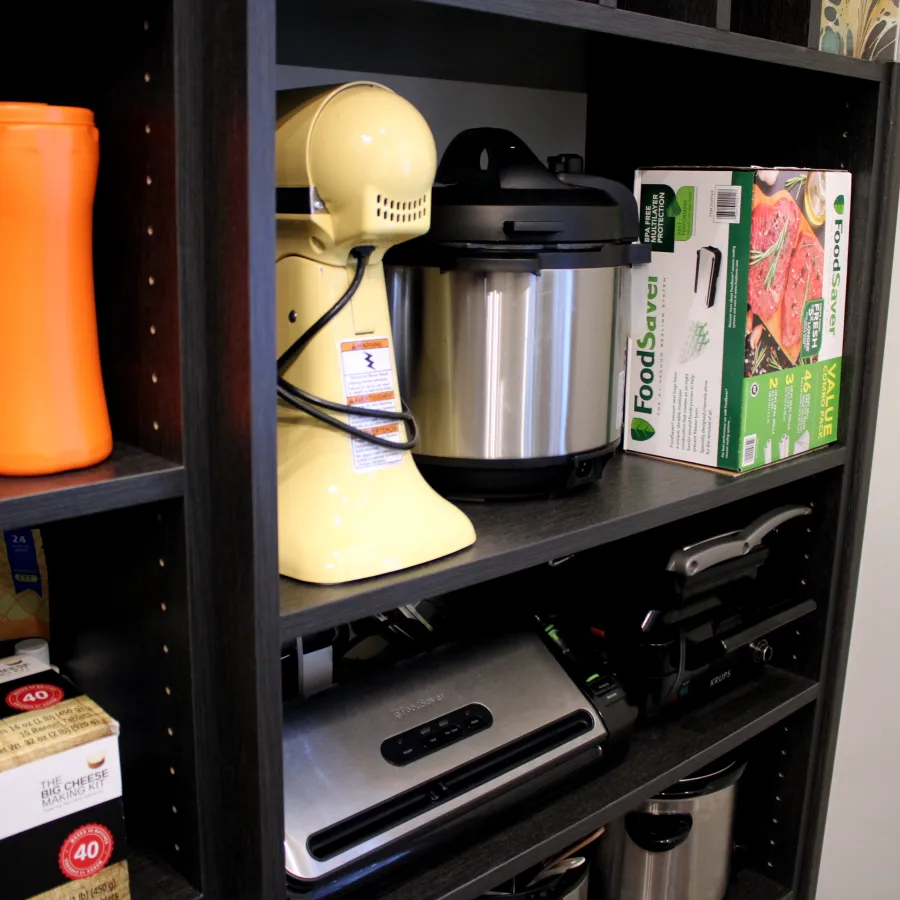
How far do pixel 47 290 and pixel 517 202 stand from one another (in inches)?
18.1

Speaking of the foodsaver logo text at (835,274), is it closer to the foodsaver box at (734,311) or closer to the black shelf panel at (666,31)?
the foodsaver box at (734,311)

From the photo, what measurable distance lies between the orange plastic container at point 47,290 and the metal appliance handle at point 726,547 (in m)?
Answer: 0.74

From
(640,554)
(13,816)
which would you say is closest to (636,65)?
(640,554)

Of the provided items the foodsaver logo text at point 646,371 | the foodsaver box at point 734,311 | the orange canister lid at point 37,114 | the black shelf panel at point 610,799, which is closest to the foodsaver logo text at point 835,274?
the foodsaver box at point 734,311

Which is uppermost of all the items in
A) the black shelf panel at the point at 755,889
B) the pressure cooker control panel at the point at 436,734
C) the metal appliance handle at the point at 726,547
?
the metal appliance handle at the point at 726,547

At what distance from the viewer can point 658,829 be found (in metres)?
1.33

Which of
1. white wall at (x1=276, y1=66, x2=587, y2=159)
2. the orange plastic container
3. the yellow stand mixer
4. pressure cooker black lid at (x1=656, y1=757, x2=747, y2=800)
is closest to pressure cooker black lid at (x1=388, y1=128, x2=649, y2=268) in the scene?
the yellow stand mixer

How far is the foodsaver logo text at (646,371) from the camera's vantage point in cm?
119

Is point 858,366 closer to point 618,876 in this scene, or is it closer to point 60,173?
point 618,876

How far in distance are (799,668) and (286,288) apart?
0.99 metres

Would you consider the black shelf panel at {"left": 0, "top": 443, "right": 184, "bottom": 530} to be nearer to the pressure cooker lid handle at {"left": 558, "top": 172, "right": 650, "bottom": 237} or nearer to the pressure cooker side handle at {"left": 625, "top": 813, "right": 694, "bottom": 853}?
the pressure cooker lid handle at {"left": 558, "top": 172, "right": 650, "bottom": 237}

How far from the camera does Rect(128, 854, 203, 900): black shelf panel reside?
2.54 feet

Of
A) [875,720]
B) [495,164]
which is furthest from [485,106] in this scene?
[875,720]

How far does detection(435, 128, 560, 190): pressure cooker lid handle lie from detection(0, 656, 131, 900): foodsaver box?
2.03 feet
